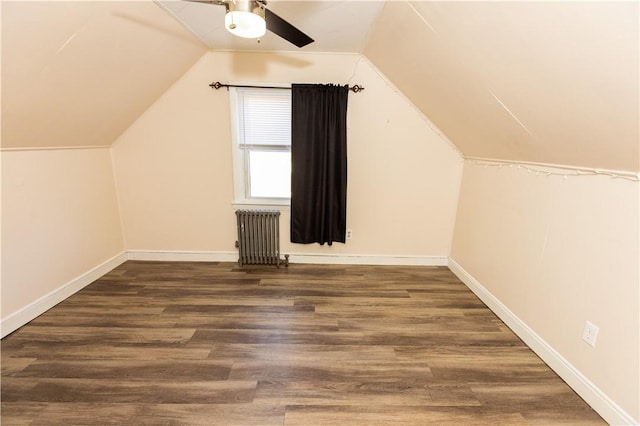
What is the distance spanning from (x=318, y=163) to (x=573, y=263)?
2261mm

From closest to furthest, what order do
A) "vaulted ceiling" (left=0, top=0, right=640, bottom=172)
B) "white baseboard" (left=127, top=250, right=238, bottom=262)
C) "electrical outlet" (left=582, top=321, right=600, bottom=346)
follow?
"vaulted ceiling" (left=0, top=0, right=640, bottom=172)
"electrical outlet" (left=582, top=321, right=600, bottom=346)
"white baseboard" (left=127, top=250, right=238, bottom=262)

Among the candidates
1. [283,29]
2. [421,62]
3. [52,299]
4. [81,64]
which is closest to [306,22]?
[283,29]

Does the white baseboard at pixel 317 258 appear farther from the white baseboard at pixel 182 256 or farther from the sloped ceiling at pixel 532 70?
the sloped ceiling at pixel 532 70

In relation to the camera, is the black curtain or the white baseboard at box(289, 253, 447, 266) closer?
the black curtain

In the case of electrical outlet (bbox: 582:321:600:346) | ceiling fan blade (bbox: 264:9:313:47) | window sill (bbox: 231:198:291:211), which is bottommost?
electrical outlet (bbox: 582:321:600:346)

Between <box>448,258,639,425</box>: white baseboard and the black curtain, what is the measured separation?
1.64 metres

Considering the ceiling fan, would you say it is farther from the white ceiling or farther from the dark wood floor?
the dark wood floor

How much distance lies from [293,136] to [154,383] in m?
2.39

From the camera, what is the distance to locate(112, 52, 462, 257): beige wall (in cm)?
295

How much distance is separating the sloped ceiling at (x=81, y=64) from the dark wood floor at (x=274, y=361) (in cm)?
154

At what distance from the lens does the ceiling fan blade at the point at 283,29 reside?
1.54 meters

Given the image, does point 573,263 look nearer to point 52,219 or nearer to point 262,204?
point 262,204

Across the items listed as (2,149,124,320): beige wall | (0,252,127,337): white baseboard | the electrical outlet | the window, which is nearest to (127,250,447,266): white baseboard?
(0,252,127,337): white baseboard

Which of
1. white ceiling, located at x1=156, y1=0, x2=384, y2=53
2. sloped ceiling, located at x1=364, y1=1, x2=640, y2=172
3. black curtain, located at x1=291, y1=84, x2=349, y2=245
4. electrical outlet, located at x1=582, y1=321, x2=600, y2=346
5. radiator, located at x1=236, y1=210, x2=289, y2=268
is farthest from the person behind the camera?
radiator, located at x1=236, y1=210, x2=289, y2=268
